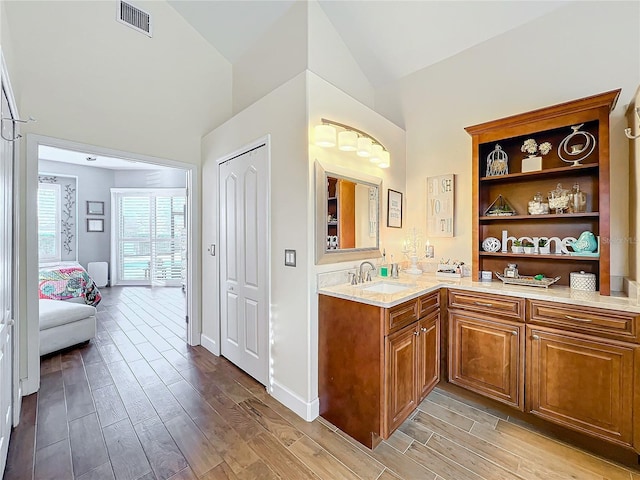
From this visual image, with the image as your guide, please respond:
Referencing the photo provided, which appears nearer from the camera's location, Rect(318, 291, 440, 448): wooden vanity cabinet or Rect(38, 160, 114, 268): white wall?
Rect(318, 291, 440, 448): wooden vanity cabinet

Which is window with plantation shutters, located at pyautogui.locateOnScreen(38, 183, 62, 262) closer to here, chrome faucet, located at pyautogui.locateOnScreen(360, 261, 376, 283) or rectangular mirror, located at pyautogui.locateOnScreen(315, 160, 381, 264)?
rectangular mirror, located at pyautogui.locateOnScreen(315, 160, 381, 264)

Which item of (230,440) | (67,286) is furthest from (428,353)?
(67,286)

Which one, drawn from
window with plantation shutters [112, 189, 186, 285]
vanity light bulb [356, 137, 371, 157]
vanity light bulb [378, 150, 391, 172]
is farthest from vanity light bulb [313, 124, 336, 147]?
window with plantation shutters [112, 189, 186, 285]

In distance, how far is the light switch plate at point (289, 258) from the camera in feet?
7.30

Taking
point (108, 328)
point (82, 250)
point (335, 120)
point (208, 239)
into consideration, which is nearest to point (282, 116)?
point (335, 120)

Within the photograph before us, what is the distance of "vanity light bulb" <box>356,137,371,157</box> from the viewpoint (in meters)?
2.39

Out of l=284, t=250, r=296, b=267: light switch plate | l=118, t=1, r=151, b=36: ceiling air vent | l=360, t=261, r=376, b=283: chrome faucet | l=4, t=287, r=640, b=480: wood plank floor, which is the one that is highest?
l=118, t=1, r=151, b=36: ceiling air vent

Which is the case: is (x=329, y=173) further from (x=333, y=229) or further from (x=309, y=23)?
(x=309, y=23)

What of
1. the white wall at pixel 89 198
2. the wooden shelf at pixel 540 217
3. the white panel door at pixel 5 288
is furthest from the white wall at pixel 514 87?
the white wall at pixel 89 198

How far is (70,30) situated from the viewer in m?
2.65

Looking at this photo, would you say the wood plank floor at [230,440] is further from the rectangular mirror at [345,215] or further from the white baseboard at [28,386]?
the rectangular mirror at [345,215]

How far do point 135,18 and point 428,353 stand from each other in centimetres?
434

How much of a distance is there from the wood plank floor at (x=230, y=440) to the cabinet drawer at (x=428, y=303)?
791 millimetres

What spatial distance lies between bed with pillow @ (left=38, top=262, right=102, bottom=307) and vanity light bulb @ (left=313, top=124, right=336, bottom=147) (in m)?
4.57
